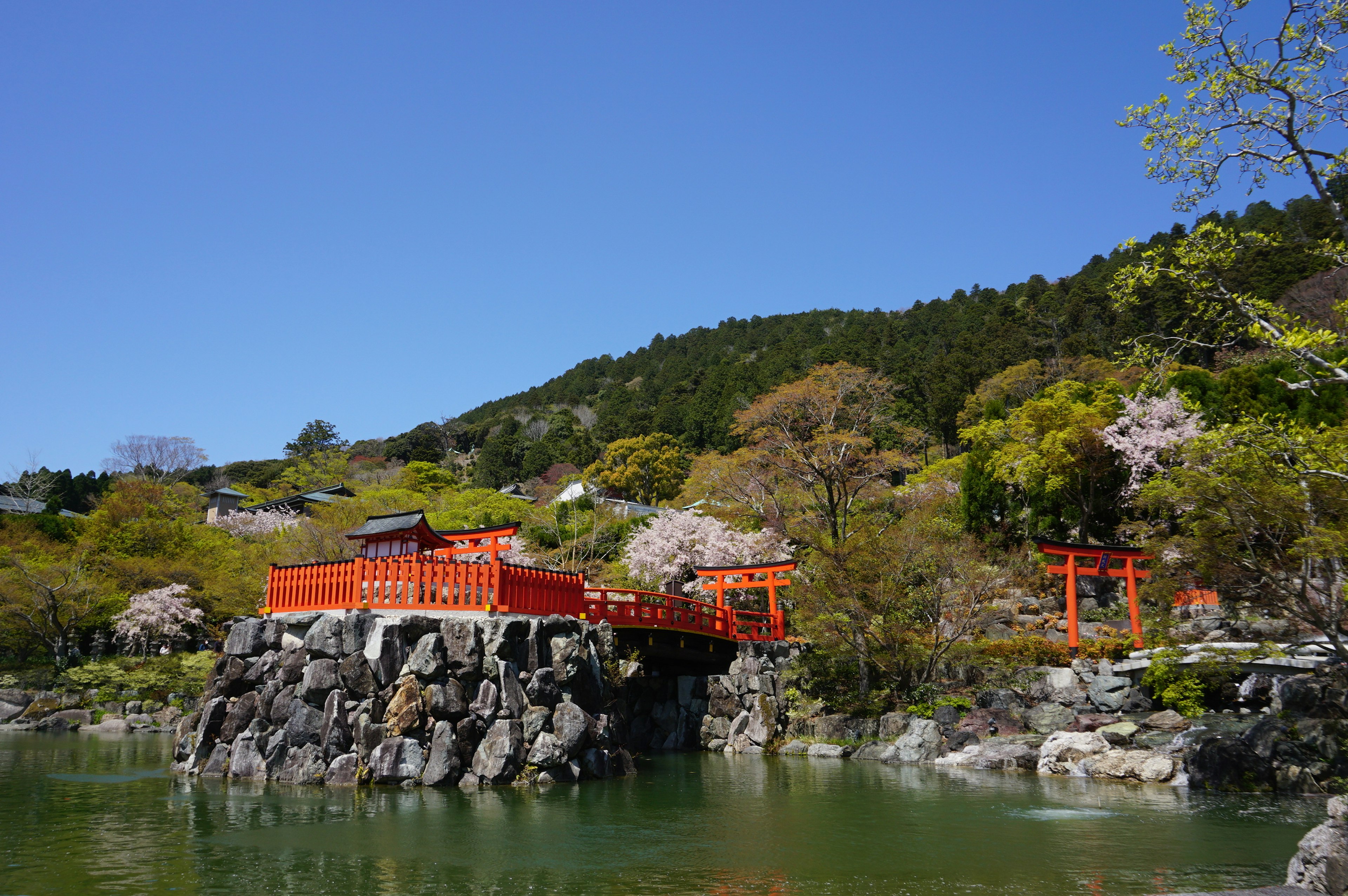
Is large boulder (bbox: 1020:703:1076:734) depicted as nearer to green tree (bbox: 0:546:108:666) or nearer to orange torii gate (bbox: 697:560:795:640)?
orange torii gate (bbox: 697:560:795:640)

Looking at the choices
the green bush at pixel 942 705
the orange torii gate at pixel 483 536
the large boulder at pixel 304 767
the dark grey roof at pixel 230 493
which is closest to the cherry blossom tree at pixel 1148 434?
the green bush at pixel 942 705

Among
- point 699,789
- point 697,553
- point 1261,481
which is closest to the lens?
point 1261,481

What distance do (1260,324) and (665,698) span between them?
1747 centimetres

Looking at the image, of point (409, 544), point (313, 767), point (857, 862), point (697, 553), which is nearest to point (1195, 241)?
point (857, 862)

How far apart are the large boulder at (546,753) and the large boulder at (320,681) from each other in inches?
128

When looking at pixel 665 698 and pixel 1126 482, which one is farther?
pixel 1126 482

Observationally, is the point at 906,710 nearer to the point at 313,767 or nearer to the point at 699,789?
the point at 699,789

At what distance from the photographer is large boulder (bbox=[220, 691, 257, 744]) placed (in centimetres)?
1401

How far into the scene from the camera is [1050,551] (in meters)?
19.8

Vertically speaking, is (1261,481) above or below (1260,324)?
below

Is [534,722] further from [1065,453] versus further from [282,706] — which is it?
[1065,453]

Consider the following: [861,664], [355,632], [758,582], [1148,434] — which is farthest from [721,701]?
[1148,434]

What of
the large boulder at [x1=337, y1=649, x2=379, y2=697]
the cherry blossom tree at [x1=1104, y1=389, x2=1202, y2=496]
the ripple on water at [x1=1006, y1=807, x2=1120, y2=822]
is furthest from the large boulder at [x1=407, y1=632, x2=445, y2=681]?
the cherry blossom tree at [x1=1104, y1=389, x2=1202, y2=496]

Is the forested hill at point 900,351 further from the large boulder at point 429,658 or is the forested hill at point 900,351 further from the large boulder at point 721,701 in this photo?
the large boulder at point 429,658
